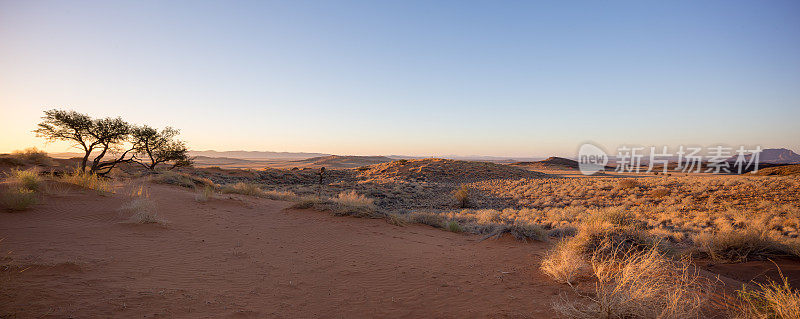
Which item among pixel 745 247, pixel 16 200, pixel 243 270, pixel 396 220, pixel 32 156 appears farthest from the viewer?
pixel 32 156

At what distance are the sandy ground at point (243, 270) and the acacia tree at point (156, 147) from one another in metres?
13.8

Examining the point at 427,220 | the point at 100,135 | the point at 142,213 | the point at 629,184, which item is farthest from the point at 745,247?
the point at 100,135

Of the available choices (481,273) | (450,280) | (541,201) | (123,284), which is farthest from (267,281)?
(541,201)

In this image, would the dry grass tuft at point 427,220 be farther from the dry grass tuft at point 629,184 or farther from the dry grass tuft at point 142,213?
the dry grass tuft at point 629,184

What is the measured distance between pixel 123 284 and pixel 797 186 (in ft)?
93.2

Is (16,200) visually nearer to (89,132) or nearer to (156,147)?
(89,132)

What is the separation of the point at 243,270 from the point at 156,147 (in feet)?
77.0

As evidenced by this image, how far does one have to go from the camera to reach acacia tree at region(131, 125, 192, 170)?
68.7 feet

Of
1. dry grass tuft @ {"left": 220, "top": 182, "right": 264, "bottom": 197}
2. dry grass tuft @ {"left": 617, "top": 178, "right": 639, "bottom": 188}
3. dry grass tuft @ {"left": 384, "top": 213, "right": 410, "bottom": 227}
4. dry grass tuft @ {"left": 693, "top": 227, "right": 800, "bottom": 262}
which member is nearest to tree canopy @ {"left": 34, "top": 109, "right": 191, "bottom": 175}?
dry grass tuft @ {"left": 220, "top": 182, "right": 264, "bottom": 197}

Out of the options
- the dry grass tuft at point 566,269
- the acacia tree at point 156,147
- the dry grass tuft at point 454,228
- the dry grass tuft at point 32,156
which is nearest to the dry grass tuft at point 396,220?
the dry grass tuft at point 454,228

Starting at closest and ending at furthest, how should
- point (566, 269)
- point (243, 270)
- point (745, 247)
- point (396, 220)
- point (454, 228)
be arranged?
point (566, 269) < point (243, 270) < point (745, 247) < point (454, 228) < point (396, 220)

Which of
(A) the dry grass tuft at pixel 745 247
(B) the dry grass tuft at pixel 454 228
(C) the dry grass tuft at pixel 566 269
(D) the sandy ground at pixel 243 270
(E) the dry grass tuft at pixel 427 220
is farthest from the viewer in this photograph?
(E) the dry grass tuft at pixel 427 220

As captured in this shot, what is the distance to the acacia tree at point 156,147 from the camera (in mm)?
20942

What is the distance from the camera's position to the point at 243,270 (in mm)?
5816
